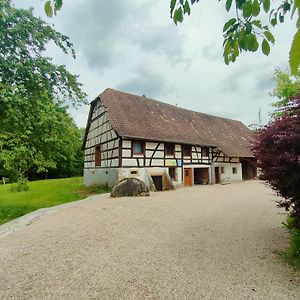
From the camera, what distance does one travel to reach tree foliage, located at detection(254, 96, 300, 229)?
188 inches

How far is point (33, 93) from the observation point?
33.9ft

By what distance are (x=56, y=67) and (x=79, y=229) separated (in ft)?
23.0

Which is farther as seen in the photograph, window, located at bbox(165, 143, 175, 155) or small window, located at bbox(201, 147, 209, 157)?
small window, located at bbox(201, 147, 209, 157)

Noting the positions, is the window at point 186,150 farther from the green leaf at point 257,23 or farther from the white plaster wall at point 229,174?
the green leaf at point 257,23

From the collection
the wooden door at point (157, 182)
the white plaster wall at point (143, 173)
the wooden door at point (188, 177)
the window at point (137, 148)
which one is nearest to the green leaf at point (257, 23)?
the white plaster wall at point (143, 173)

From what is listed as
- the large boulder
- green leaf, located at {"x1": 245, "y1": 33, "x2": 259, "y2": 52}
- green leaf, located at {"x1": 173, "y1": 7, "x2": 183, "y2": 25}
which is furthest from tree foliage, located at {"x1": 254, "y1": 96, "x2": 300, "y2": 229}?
the large boulder

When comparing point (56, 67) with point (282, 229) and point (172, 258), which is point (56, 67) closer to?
point (172, 258)

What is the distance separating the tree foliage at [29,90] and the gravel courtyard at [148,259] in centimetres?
403

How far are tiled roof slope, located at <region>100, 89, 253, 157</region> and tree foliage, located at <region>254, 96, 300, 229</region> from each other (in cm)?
1067

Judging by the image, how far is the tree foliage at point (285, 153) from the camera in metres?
4.79

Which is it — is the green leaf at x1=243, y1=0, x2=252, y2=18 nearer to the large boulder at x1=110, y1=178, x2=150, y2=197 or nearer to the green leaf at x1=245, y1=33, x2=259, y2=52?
the green leaf at x1=245, y1=33, x2=259, y2=52

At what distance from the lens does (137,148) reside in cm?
1780

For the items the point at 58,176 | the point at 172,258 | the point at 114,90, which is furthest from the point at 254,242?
the point at 58,176

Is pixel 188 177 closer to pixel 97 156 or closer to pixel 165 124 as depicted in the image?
pixel 165 124
